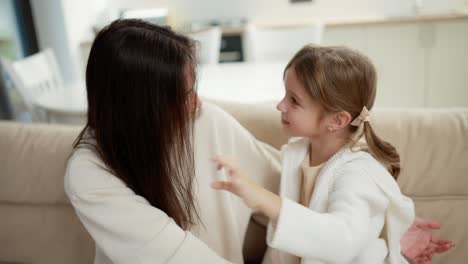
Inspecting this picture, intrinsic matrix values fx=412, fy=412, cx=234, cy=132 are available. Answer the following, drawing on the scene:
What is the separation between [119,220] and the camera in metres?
0.88

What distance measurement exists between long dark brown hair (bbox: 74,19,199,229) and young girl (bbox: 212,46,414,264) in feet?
0.49

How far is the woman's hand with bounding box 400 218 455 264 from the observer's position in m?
1.12

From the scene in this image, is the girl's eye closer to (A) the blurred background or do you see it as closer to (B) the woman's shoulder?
(B) the woman's shoulder

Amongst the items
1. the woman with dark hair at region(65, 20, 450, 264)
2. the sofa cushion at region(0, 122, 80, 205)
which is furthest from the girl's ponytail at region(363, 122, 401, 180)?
the sofa cushion at region(0, 122, 80, 205)

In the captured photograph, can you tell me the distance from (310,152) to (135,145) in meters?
0.48

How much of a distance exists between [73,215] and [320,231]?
84 cm

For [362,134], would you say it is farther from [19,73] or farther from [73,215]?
[19,73]

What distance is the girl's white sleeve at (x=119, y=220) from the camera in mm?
879

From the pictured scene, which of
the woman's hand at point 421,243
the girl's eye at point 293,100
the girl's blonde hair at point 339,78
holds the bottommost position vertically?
the woman's hand at point 421,243

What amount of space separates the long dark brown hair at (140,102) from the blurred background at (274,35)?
66.7 inches

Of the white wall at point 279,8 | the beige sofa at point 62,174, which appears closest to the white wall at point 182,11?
the white wall at point 279,8

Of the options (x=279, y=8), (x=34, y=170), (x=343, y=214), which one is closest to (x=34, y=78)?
(x=34, y=170)

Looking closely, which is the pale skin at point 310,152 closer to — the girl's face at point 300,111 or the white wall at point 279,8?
the girl's face at point 300,111

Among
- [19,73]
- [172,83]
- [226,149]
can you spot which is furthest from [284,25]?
[172,83]
